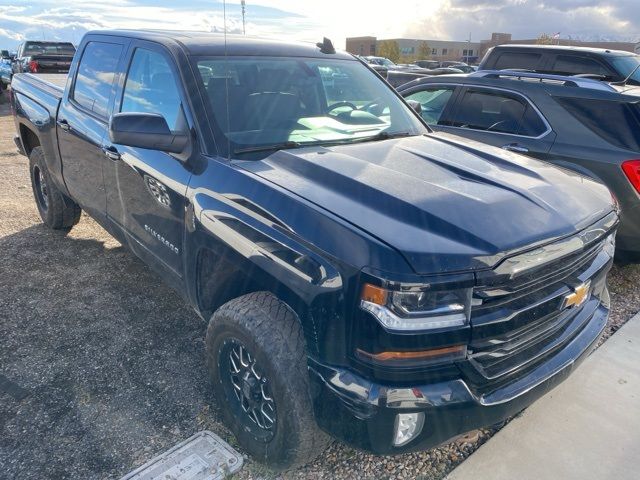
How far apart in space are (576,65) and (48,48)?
15.5 m

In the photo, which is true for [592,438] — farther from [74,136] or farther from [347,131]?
[74,136]

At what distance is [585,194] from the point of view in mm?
2523

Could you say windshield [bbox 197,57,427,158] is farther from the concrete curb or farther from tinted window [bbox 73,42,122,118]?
the concrete curb

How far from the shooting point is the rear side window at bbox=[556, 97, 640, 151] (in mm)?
A: 4023

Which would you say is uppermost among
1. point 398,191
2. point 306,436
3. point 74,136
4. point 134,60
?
point 134,60

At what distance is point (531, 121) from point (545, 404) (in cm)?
264

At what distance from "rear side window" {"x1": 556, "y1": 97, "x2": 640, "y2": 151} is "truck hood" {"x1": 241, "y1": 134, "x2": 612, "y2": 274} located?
1610 mm

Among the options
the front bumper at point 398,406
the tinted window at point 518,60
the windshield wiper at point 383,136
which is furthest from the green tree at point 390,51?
the front bumper at point 398,406

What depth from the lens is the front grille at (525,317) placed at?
189 centimetres

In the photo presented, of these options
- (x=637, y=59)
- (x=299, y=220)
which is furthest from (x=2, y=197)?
(x=637, y=59)

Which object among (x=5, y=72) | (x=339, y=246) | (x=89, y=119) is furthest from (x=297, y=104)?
(x=5, y=72)

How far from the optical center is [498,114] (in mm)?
4785

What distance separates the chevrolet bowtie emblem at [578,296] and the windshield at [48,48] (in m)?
17.0

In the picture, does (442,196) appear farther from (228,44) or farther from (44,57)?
(44,57)
